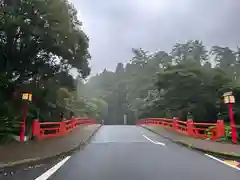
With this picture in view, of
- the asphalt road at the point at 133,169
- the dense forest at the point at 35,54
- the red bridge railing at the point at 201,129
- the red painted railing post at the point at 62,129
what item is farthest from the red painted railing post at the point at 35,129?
the red bridge railing at the point at 201,129

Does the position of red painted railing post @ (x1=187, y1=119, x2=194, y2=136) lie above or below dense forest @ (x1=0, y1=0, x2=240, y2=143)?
below

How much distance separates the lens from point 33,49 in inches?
713

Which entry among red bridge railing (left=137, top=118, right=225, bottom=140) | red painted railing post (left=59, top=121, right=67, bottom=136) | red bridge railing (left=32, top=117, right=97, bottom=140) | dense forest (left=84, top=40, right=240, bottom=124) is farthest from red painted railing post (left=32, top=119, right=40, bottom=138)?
dense forest (left=84, top=40, right=240, bottom=124)

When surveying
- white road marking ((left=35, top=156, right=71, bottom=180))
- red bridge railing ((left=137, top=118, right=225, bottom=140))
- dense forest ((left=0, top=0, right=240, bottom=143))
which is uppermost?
dense forest ((left=0, top=0, right=240, bottom=143))

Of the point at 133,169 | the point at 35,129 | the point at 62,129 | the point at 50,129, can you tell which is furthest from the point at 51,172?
the point at 62,129

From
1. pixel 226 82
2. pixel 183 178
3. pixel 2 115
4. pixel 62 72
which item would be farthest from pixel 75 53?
pixel 226 82

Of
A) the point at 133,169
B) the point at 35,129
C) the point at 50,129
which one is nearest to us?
the point at 133,169

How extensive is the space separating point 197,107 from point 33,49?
16.3m

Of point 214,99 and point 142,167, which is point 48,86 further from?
point 214,99

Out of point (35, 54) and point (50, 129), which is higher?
point (35, 54)

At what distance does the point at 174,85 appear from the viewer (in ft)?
103

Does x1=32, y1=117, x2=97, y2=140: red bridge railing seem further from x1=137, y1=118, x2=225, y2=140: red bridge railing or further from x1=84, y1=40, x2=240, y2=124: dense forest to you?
x1=84, y1=40, x2=240, y2=124: dense forest

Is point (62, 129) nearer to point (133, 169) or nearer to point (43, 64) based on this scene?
point (43, 64)

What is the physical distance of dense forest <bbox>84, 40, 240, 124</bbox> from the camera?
29.7m
